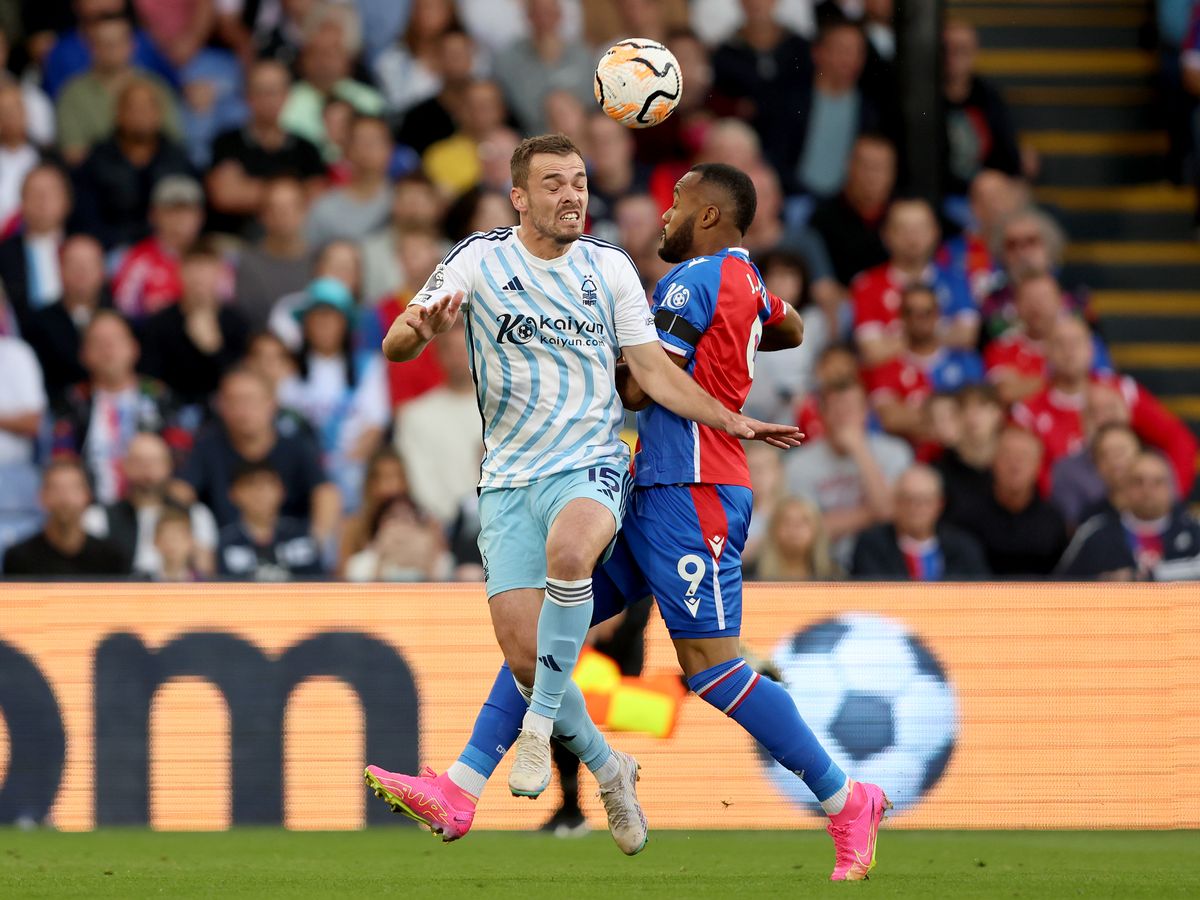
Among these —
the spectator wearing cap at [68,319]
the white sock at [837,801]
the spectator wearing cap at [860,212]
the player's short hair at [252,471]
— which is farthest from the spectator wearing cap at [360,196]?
the white sock at [837,801]

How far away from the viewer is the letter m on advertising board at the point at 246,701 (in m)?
9.41

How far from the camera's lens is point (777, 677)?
31.4ft

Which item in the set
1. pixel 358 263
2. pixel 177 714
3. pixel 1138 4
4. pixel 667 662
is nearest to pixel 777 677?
pixel 667 662

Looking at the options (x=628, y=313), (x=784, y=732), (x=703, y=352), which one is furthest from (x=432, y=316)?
(x=784, y=732)

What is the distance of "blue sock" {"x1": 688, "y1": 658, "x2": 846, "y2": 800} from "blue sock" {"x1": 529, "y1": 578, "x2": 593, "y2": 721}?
1.57 feet

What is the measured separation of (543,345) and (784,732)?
1.55m

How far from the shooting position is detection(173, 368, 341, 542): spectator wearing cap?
451 inches

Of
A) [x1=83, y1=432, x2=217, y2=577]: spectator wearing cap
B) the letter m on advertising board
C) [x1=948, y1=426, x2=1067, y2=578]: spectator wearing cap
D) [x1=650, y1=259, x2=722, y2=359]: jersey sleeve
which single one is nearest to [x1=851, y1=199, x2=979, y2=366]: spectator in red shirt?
[x1=948, y1=426, x2=1067, y2=578]: spectator wearing cap

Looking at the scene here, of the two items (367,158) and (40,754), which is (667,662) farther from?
(367,158)

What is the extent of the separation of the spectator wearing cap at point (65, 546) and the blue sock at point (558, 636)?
474 cm

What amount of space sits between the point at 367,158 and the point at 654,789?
16.9ft

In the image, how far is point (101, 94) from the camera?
1332cm

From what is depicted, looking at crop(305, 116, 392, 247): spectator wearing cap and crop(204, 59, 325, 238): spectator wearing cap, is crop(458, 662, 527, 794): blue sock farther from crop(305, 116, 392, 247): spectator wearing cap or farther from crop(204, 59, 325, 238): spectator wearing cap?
crop(204, 59, 325, 238): spectator wearing cap

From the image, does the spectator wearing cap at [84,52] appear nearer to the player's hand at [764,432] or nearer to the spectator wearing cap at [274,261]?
the spectator wearing cap at [274,261]
